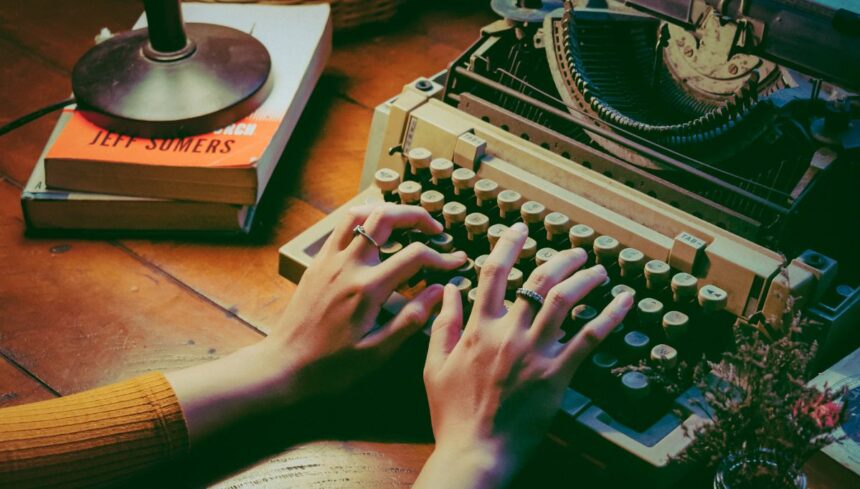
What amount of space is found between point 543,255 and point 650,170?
20 centimetres

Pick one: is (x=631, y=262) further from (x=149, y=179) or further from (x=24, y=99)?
(x=24, y=99)

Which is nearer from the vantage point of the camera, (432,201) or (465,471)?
(465,471)

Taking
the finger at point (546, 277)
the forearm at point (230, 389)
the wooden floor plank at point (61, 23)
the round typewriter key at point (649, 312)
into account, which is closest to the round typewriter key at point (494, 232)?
the finger at point (546, 277)

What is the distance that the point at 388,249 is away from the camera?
4.39 ft

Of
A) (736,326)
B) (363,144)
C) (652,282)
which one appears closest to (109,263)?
(363,144)

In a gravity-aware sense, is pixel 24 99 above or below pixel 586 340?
below

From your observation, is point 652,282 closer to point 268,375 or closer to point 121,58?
point 268,375

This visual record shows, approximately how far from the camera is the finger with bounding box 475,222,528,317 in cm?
115

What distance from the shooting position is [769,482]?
1.00 metres

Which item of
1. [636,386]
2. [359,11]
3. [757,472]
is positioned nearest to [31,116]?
[359,11]

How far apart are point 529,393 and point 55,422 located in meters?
0.53

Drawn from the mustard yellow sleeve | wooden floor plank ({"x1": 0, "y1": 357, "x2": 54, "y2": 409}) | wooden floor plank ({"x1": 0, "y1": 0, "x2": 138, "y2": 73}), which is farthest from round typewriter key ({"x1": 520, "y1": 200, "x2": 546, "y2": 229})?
wooden floor plank ({"x1": 0, "y1": 0, "x2": 138, "y2": 73})

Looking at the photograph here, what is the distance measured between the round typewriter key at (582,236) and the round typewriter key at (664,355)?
0.63 feet

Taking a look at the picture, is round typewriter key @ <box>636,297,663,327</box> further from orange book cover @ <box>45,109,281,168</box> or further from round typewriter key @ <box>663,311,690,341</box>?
orange book cover @ <box>45,109,281,168</box>
